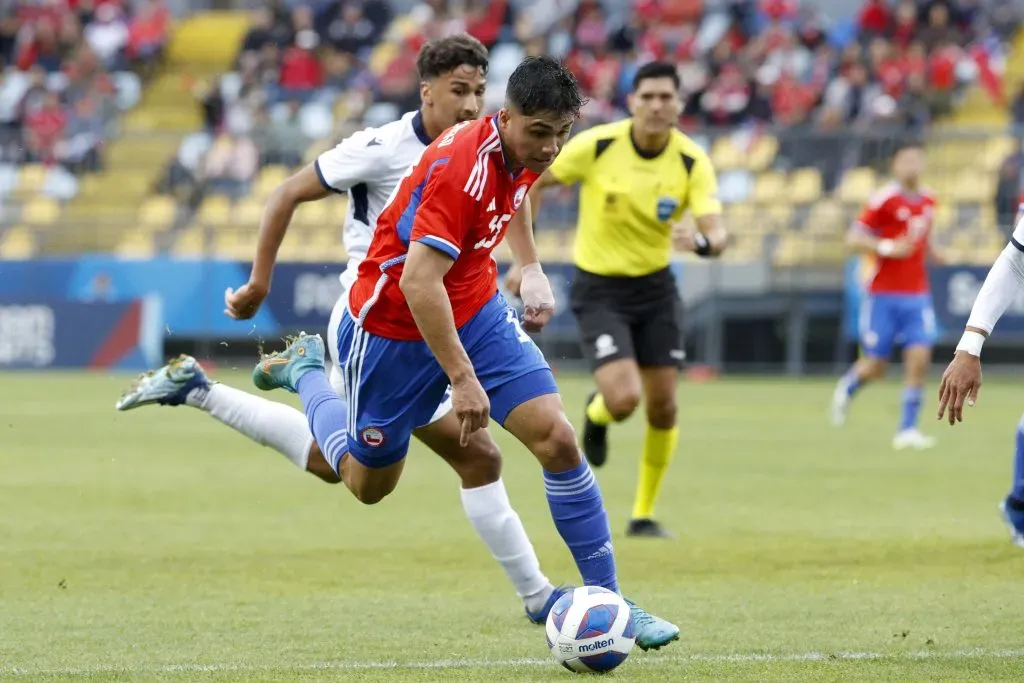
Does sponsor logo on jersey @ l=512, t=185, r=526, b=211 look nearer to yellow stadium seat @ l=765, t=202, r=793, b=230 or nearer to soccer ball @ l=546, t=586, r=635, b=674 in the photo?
soccer ball @ l=546, t=586, r=635, b=674

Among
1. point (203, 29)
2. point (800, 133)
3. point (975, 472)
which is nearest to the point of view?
point (975, 472)

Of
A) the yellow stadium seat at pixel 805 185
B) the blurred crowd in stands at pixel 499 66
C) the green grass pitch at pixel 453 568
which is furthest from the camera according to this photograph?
the blurred crowd in stands at pixel 499 66

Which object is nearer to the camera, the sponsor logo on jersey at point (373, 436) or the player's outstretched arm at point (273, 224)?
the sponsor logo on jersey at point (373, 436)

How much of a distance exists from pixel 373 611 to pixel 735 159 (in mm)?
18706

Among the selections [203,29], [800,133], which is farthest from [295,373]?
[203,29]

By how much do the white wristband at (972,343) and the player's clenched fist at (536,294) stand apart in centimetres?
152

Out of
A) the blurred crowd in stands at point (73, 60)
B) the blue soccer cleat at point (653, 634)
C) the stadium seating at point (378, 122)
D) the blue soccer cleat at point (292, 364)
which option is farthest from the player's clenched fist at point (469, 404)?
the blurred crowd in stands at point (73, 60)

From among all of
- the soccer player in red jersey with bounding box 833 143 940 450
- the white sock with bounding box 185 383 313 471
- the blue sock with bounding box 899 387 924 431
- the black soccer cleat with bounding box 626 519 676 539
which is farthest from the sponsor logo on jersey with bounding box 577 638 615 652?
the soccer player in red jersey with bounding box 833 143 940 450

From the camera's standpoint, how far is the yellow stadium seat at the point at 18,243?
2464cm

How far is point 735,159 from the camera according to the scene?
2473cm

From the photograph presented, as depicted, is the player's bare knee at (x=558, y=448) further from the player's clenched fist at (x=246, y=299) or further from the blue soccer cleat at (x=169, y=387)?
the blue soccer cleat at (x=169, y=387)

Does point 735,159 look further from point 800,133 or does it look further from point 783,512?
point 783,512

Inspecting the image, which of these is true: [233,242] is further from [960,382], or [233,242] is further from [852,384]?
[960,382]

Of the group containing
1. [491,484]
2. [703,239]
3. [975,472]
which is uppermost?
[703,239]
